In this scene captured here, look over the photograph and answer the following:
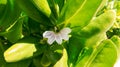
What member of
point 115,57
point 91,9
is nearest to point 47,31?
point 91,9

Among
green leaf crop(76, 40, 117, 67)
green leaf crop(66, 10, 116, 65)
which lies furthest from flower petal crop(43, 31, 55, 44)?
green leaf crop(76, 40, 117, 67)

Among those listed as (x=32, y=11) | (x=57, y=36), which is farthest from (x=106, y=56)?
(x=32, y=11)

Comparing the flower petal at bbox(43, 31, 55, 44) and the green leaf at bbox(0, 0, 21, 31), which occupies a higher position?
the green leaf at bbox(0, 0, 21, 31)

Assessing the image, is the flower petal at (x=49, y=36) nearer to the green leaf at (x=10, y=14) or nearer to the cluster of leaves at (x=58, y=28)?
the cluster of leaves at (x=58, y=28)

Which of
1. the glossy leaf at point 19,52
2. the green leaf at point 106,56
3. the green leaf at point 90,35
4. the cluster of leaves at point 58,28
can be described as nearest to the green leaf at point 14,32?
the cluster of leaves at point 58,28

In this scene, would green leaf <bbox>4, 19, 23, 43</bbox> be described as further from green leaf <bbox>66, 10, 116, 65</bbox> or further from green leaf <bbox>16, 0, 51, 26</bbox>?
green leaf <bbox>66, 10, 116, 65</bbox>

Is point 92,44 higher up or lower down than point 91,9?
lower down

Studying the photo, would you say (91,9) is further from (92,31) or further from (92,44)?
(92,44)

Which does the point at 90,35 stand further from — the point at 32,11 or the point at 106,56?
the point at 32,11
